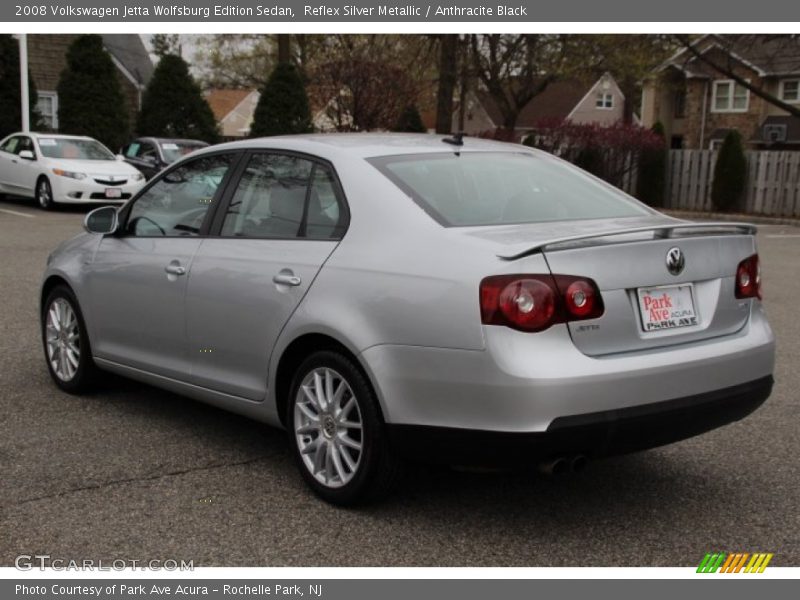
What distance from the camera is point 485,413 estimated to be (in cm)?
375

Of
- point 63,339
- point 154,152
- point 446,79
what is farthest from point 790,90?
point 63,339

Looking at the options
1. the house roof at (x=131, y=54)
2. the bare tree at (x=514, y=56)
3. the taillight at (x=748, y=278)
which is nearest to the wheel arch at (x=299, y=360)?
the taillight at (x=748, y=278)

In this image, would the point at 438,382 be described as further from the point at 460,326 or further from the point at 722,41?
the point at 722,41

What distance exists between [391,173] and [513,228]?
25.4 inches

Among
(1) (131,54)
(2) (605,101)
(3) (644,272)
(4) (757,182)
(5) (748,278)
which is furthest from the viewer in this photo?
(2) (605,101)

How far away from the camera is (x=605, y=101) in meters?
67.6

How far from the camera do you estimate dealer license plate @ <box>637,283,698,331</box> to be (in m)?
3.94

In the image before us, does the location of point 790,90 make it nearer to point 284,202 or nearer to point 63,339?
point 63,339

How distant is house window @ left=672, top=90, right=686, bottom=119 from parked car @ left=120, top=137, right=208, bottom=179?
33.2m

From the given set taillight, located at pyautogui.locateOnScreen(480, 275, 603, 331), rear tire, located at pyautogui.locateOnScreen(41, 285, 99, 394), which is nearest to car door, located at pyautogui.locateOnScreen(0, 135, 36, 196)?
rear tire, located at pyautogui.locateOnScreen(41, 285, 99, 394)

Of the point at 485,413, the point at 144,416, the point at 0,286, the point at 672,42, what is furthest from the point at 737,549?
the point at 672,42

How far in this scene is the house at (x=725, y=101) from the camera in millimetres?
43625

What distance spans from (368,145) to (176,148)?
2008 centimetres

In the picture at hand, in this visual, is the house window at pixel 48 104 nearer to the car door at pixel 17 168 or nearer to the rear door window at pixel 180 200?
the car door at pixel 17 168
